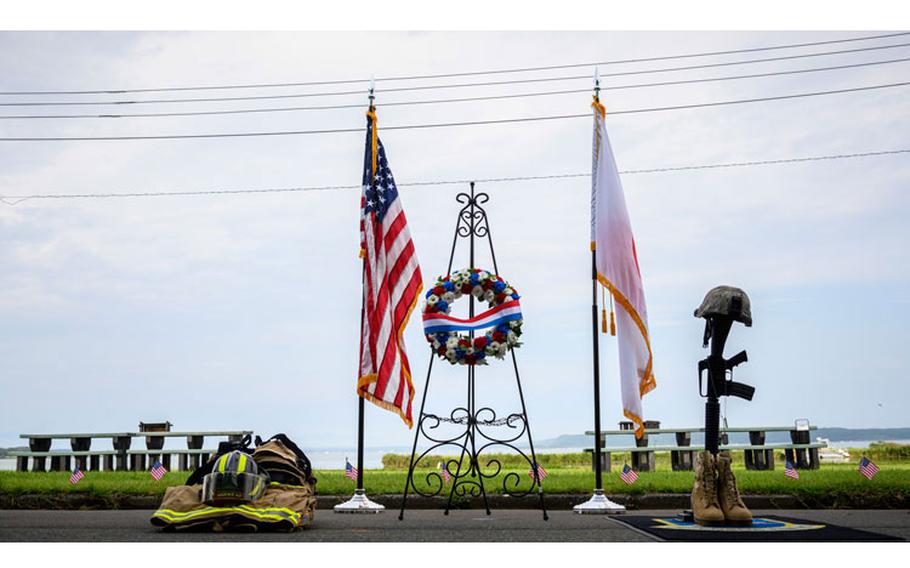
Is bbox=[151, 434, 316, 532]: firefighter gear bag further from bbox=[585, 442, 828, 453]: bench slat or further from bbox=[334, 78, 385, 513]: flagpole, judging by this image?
bbox=[585, 442, 828, 453]: bench slat

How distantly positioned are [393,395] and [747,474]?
18.5ft

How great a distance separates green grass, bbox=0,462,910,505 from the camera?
1066 centimetres

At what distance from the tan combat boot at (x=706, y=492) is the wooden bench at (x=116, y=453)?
9.36m

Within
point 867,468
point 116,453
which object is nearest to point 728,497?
point 867,468

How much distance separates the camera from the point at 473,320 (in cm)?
965

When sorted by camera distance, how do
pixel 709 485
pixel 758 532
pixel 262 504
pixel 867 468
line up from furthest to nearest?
pixel 867 468 < pixel 709 485 < pixel 262 504 < pixel 758 532

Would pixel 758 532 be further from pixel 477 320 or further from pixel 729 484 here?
pixel 477 320

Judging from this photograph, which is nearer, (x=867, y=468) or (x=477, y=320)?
(x=477, y=320)

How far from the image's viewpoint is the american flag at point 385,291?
31.9 feet

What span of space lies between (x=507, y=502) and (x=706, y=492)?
355 cm

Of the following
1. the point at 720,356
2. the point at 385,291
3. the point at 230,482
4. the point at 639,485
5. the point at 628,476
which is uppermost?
the point at 385,291

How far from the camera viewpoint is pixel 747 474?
12.4 m

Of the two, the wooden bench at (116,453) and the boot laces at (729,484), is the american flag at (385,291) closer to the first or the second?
the boot laces at (729,484)

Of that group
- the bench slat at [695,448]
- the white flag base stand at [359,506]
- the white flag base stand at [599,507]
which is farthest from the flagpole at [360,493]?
the bench slat at [695,448]
